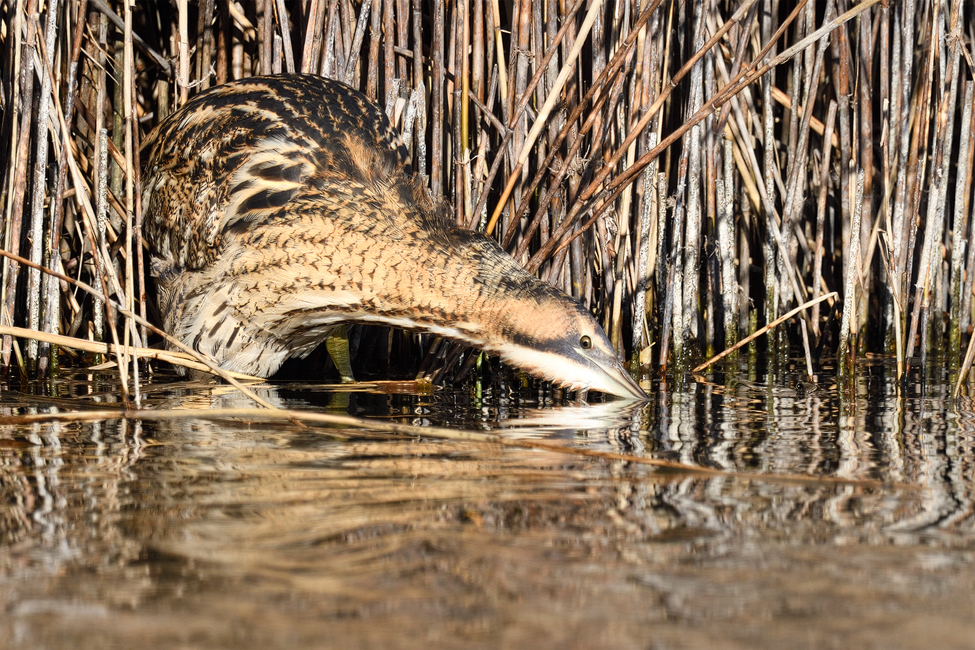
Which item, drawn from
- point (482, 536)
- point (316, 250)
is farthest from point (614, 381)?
point (482, 536)

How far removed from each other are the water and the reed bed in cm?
133

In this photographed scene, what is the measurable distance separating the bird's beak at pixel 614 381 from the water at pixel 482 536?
0.50 meters

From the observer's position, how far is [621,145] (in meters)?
4.32

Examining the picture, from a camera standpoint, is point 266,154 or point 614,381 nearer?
point 614,381

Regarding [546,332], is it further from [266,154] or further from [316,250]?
[266,154]

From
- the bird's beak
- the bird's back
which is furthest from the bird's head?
the bird's back

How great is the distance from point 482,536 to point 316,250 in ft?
7.00

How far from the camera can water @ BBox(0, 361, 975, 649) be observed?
1643mm

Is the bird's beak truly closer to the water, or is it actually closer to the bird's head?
the bird's head

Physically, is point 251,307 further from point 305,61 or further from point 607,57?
point 607,57

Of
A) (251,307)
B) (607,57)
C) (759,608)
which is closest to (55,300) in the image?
(251,307)

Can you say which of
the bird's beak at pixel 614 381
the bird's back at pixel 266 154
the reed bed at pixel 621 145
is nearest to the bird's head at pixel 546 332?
the bird's beak at pixel 614 381

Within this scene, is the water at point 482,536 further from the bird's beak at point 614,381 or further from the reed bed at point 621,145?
the reed bed at point 621,145

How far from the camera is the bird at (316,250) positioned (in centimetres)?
390
